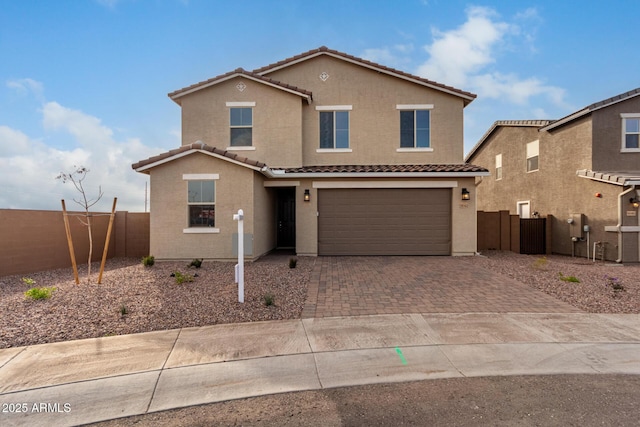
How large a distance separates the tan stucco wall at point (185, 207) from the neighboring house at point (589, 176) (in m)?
13.3

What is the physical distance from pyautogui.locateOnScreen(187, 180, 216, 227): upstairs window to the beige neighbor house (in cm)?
3

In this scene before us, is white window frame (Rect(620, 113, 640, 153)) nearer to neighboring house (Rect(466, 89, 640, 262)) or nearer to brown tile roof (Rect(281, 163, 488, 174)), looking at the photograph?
neighboring house (Rect(466, 89, 640, 262))

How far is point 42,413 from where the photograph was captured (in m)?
3.41

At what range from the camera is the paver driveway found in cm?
663

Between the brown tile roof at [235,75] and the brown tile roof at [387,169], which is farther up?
the brown tile roof at [235,75]

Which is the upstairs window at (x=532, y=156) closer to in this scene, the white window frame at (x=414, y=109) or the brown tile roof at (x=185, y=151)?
the white window frame at (x=414, y=109)

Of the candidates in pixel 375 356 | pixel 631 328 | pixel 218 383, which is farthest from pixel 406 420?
pixel 631 328

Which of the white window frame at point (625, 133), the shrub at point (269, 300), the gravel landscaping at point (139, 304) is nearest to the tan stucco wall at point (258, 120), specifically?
the gravel landscaping at point (139, 304)

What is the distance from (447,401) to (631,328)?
175 inches

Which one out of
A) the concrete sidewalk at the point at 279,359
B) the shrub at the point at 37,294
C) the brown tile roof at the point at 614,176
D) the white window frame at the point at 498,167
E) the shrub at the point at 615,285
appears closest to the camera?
the concrete sidewalk at the point at 279,359

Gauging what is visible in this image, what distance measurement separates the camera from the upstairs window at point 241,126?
13.7 meters

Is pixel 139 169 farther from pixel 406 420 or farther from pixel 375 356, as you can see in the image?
pixel 406 420

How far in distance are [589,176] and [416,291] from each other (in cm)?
1087

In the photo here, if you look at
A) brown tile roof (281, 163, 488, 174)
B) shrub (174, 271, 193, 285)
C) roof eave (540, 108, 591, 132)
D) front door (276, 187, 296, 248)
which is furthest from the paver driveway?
roof eave (540, 108, 591, 132)
